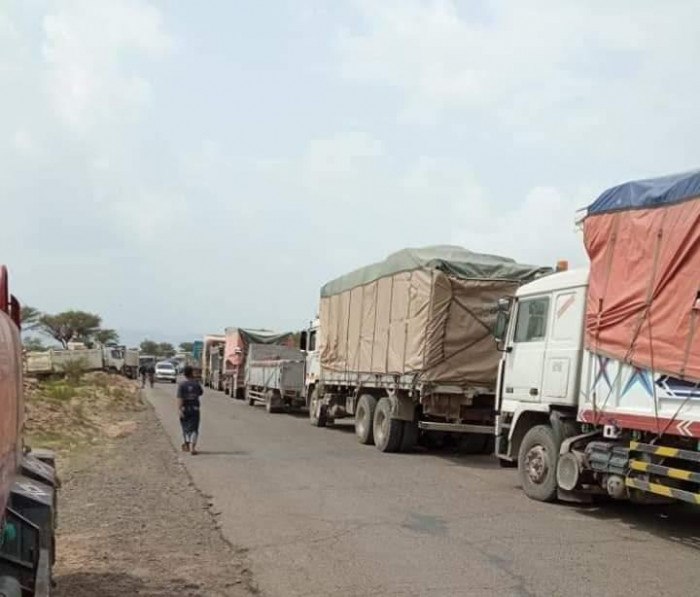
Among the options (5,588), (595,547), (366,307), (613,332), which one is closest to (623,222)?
(613,332)

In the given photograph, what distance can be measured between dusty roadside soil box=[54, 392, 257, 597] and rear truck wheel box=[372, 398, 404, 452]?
4.20m

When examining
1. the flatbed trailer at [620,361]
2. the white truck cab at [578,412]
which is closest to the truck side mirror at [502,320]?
the white truck cab at [578,412]

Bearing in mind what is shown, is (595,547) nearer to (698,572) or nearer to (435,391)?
(698,572)

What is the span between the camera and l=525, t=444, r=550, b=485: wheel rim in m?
10.1

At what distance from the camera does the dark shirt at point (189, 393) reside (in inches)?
593

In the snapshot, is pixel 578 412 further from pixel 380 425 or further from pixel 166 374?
pixel 166 374

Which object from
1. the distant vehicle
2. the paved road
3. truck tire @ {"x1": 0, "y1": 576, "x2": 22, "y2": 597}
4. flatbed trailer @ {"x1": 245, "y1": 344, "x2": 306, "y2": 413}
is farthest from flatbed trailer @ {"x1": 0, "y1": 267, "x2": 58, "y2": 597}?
the distant vehicle

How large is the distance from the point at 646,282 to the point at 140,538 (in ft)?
19.1

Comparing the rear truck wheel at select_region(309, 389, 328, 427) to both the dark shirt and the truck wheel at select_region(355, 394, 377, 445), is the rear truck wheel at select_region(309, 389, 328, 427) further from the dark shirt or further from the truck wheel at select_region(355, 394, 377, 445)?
the dark shirt

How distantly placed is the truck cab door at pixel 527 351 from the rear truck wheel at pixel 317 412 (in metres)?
11.1

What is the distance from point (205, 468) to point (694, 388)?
798 cm

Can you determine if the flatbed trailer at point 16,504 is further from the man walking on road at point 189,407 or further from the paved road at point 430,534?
the man walking on road at point 189,407

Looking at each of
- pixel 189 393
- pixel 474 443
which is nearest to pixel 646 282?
pixel 474 443

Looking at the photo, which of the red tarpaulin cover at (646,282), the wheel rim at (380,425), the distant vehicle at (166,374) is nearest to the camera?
the red tarpaulin cover at (646,282)
